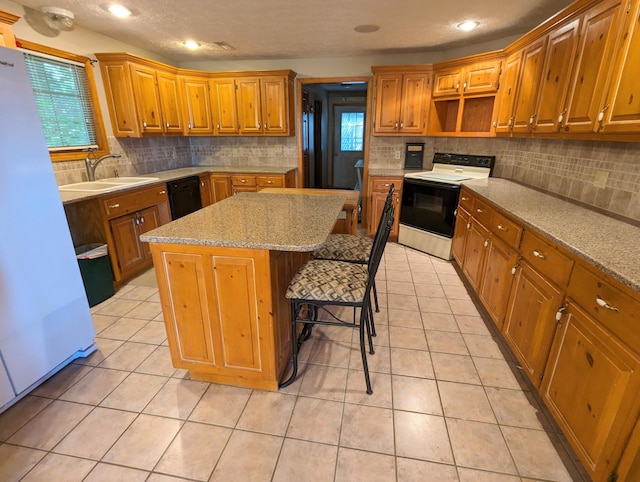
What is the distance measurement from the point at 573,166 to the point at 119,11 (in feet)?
12.3

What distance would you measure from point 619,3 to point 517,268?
4.64ft

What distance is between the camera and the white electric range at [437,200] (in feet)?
11.1

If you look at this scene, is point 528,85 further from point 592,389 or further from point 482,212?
point 592,389

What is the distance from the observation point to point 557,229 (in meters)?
1.60

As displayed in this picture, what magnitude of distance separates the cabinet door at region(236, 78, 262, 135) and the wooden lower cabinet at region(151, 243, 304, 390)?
3.09 m

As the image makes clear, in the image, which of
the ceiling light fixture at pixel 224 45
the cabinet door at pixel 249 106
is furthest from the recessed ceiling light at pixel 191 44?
the cabinet door at pixel 249 106

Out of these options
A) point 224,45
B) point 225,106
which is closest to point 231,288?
point 224,45

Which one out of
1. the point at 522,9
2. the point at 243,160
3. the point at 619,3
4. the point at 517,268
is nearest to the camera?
the point at 619,3

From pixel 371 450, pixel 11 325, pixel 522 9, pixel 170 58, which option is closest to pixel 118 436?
pixel 11 325

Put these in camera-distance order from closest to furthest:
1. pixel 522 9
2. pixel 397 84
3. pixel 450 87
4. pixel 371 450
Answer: pixel 371 450, pixel 522 9, pixel 450 87, pixel 397 84

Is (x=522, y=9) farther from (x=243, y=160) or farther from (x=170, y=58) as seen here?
(x=170, y=58)

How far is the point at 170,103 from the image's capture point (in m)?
3.94

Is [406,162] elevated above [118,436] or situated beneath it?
elevated above

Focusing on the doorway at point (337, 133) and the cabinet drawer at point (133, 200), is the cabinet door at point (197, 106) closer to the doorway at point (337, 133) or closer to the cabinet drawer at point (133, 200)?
the cabinet drawer at point (133, 200)
